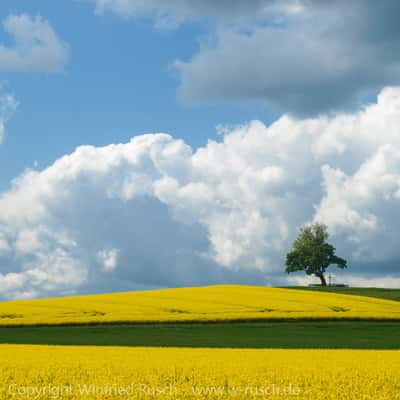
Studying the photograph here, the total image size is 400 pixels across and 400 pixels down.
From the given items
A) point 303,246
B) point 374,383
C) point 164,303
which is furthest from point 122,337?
point 303,246

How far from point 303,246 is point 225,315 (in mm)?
56875

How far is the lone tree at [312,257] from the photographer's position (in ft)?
313

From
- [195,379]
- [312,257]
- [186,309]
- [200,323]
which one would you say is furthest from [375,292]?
[195,379]

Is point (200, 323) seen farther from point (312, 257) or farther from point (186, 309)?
point (312, 257)

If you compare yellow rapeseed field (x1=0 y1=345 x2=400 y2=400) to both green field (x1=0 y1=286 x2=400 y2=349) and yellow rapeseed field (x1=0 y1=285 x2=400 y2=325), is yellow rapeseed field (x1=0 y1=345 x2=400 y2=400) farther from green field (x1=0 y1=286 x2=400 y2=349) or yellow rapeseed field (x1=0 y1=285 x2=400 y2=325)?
yellow rapeseed field (x1=0 y1=285 x2=400 y2=325)

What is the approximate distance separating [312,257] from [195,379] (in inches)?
3316

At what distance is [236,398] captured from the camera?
11.1 meters

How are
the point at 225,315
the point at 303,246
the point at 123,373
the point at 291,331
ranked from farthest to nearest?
the point at 303,246 → the point at 225,315 → the point at 291,331 → the point at 123,373

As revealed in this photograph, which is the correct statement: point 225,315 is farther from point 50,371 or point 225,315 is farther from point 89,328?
point 50,371

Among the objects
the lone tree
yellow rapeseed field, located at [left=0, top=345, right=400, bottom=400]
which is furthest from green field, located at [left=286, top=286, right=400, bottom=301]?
yellow rapeseed field, located at [left=0, top=345, right=400, bottom=400]

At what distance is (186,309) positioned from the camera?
150ft

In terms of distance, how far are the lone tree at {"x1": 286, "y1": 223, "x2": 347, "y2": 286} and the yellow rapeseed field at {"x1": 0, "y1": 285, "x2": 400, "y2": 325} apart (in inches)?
1476

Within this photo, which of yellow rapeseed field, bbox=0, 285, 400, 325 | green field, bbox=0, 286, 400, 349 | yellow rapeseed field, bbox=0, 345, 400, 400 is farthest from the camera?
yellow rapeseed field, bbox=0, 285, 400, 325

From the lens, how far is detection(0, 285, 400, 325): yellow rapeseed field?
135ft
